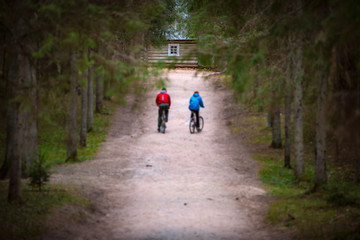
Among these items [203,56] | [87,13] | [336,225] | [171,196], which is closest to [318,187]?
[336,225]

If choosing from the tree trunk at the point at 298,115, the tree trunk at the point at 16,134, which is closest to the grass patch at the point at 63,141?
the tree trunk at the point at 16,134

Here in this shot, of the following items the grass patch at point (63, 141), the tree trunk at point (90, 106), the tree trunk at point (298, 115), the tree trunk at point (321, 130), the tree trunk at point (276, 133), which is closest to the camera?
the tree trunk at point (321, 130)

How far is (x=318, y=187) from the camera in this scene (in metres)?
12.7

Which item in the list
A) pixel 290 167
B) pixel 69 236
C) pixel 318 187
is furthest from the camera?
pixel 290 167

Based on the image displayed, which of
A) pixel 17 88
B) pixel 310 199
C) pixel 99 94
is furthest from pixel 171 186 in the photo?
pixel 99 94

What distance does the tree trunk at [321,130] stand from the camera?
1203 cm

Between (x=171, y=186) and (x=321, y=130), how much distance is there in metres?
4.65

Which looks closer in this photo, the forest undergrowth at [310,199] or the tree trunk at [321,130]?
the forest undergrowth at [310,199]

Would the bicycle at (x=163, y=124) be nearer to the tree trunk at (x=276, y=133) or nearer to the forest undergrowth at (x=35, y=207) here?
the tree trunk at (x=276, y=133)

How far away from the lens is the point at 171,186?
13.9 metres

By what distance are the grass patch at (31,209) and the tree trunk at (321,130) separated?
6.20 meters

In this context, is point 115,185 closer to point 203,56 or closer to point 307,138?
point 203,56

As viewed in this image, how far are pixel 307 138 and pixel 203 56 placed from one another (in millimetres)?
15595

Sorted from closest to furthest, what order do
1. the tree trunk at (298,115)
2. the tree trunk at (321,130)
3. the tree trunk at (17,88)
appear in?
the tree trunk at (17,88), the tree trunk at (321,130), the tree trunk at (298,115)
